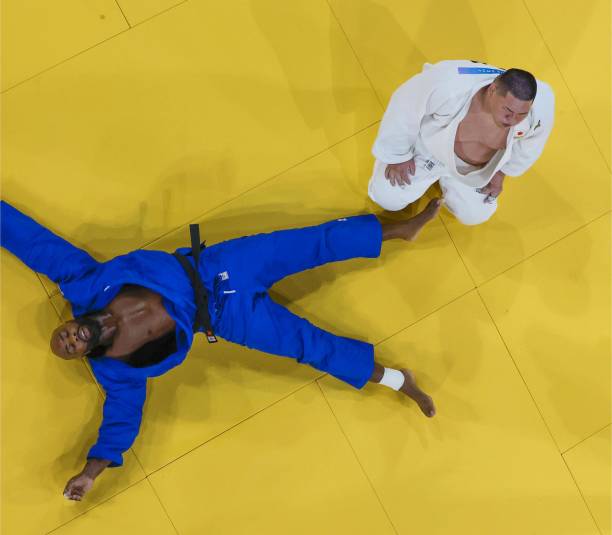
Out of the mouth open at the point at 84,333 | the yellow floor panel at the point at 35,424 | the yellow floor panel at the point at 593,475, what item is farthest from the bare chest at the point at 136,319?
the yellow floor panel at the point at 593,475

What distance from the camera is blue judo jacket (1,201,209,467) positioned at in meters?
1.89

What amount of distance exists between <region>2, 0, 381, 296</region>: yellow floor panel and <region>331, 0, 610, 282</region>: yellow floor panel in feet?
0.42

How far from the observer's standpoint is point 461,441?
224 centimetres

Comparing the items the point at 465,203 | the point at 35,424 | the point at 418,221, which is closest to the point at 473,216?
the point at 465,203

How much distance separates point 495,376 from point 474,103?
42.6 inches

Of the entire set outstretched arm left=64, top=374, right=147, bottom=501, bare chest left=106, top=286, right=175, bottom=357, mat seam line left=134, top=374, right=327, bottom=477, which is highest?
bare chest left=106, top=286, right=175, bottom=357

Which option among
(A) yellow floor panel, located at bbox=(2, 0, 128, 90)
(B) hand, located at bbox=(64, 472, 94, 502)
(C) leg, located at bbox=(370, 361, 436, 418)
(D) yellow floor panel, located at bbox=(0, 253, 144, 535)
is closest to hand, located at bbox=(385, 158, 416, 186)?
(C) leg, located at bbox=(370, 361, 436, 418)

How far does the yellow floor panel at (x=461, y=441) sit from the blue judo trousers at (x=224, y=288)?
235 mm

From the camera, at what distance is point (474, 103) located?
1.69 m

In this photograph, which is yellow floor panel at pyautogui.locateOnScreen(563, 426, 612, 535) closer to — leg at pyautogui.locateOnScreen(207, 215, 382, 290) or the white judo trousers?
the white judo trousers

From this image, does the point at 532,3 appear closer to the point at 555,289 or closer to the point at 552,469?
the point at 555,289

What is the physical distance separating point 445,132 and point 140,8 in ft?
4.17

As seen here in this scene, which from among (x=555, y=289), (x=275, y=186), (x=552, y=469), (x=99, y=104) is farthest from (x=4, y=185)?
(x=552, y=469)

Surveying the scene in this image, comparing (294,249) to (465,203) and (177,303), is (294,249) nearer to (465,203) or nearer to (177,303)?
(177,303)
